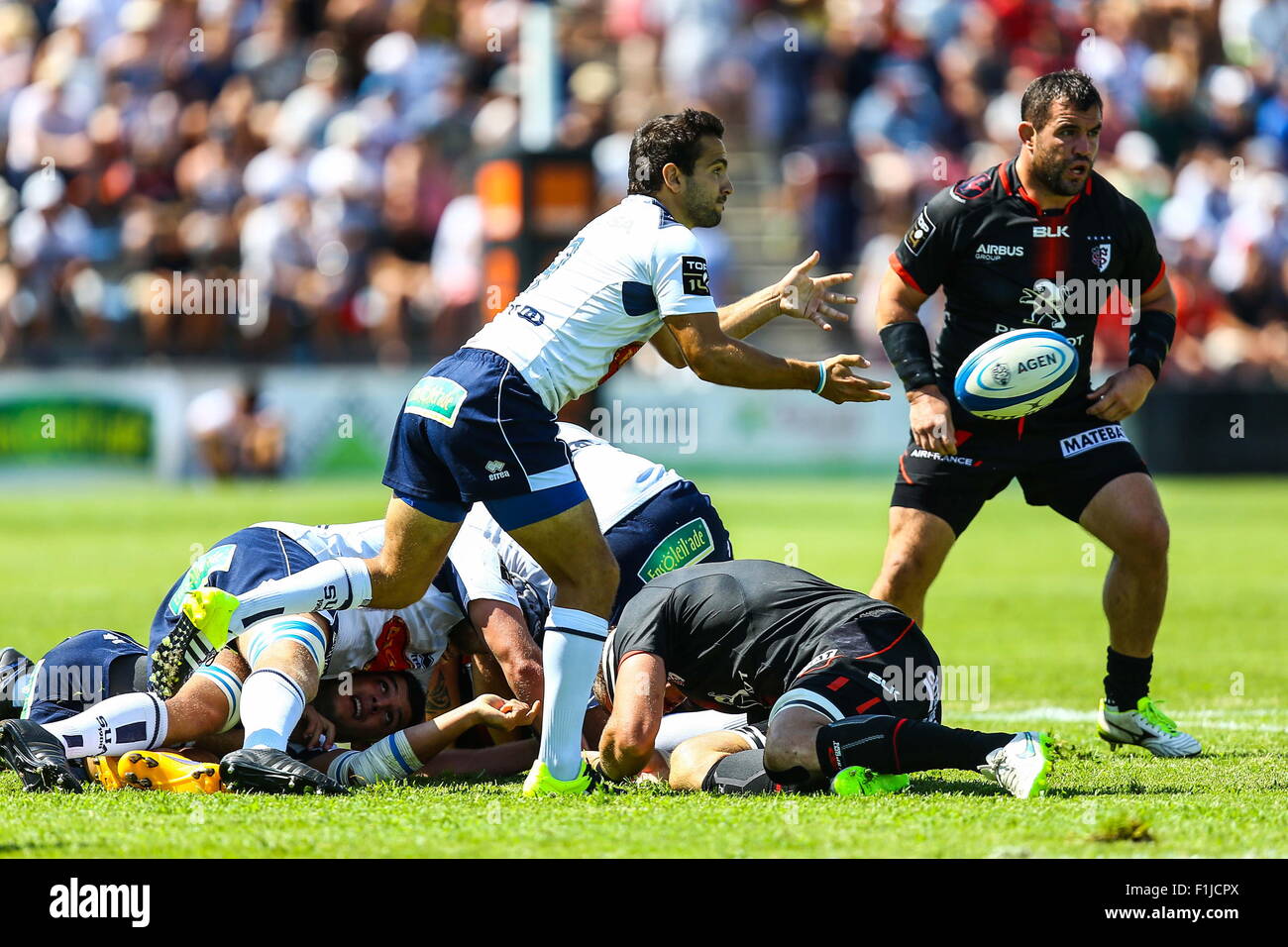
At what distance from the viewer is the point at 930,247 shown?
739 centimetres

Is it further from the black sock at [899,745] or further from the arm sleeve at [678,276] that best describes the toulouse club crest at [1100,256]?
the black sock at [899,745]

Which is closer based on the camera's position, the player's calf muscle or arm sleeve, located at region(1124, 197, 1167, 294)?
the player's calf muscle

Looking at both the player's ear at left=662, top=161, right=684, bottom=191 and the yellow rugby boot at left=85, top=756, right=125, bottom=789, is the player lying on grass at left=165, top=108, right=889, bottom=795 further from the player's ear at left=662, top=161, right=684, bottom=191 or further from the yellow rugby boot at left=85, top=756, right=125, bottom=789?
the yellow rugby boot at left=85, top=756, right=125, bottom=789

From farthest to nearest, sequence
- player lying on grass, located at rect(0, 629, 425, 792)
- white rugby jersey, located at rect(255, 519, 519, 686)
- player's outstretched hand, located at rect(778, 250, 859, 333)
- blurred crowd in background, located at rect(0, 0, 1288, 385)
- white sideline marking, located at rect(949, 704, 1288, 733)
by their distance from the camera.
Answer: blurred crowd in background, located at rect(0, 0, 1288, 385), white sideline marking, located at rect(949, 704, 1288, 733), white rugby jersey, located at rect(255, 519, 519, 686), player's outstretched hand, located at rect(778, 250, 859, 333), player lying on grass, located at rect(0, 629, 425, 792)

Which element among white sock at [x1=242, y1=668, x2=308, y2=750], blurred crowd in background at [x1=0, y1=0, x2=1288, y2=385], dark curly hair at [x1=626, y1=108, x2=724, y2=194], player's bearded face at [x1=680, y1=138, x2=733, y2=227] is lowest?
white sock at [x1=242, y1=668, x2=308, y2=750]

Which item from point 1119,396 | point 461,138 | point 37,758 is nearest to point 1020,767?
point 1119,396

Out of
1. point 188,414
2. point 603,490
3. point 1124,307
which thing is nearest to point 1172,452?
point 188,414

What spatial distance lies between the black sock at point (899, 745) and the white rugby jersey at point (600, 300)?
5.01 ft

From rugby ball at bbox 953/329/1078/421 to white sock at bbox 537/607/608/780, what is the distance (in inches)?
82.6

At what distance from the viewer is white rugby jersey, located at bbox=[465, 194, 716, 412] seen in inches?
241

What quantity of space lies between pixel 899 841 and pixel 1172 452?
17.4 m

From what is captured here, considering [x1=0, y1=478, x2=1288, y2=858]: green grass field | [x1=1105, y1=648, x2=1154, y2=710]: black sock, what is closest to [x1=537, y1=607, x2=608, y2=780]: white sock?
[x1=0, y1=478, x2=1288, y2=858]: green grass field

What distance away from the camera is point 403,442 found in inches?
243
